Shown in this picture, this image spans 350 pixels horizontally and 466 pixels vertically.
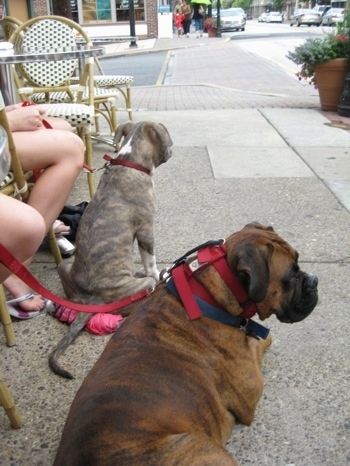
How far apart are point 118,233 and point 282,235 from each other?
5.23 ft

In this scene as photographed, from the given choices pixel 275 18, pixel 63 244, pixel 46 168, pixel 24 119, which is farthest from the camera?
pixel 275 18

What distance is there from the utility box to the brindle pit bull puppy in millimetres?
35733

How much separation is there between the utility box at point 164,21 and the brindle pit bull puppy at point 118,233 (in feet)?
117

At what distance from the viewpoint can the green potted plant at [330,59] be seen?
30.3ft

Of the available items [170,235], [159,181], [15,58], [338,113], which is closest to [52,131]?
[15,58]

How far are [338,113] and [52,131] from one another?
706 centimetres

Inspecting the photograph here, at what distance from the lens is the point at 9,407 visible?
244cm

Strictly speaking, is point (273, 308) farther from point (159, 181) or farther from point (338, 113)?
Answer: point (338, 113)

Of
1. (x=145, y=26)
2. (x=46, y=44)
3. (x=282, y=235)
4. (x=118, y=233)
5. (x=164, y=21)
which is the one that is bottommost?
(x=145, y=26)

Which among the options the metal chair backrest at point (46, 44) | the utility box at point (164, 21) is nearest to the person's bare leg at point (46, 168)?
the metal chair backrest at point (46, 44)

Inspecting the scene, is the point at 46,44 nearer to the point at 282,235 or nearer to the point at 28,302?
the point at 282,235

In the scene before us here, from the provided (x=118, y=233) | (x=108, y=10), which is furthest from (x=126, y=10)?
(x=118, y=233)

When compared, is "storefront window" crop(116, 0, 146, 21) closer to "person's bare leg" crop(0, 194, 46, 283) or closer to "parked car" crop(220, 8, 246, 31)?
"parked car" crop(220, 8, 246, 31)

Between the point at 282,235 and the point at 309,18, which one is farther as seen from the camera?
the point at 309,18
